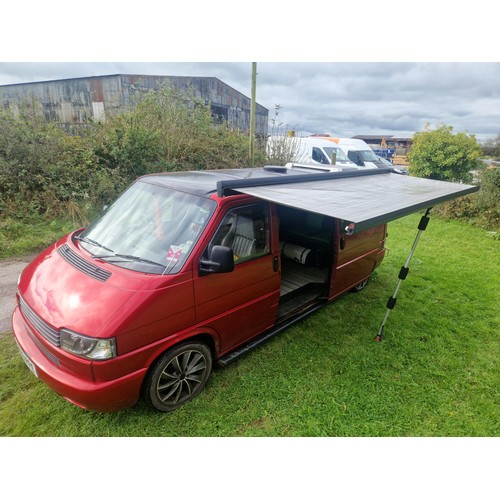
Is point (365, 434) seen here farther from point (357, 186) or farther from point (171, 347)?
point (357, 186)

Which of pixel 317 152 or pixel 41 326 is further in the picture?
pixel 317 152

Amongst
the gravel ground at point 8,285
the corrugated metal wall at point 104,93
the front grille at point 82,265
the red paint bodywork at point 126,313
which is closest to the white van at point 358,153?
the corrugated metal wall at point 104,93

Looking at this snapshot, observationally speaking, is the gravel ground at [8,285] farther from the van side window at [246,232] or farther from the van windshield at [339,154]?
the van windshield at [339,154]

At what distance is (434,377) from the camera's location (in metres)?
3.64

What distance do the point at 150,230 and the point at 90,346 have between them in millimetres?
1178

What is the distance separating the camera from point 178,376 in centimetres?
289

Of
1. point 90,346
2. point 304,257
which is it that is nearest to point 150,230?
point 90,346

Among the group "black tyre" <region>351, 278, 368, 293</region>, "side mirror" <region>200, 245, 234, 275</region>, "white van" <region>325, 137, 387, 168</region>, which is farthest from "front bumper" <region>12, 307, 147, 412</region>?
"white van" <region>325, 137, 387, 168</region>

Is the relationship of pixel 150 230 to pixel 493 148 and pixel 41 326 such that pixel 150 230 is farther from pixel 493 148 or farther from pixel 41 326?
pixel 493 148

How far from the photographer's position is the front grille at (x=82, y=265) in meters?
2.62

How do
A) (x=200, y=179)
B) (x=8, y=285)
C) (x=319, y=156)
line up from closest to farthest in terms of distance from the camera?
(x=200, y=179), (x=8, y=285), (x=319, y=156)

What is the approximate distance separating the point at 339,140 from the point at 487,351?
48.5 ft

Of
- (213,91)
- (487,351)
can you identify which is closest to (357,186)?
(487,351)

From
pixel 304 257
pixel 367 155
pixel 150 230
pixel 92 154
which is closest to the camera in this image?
pixel 150 230
